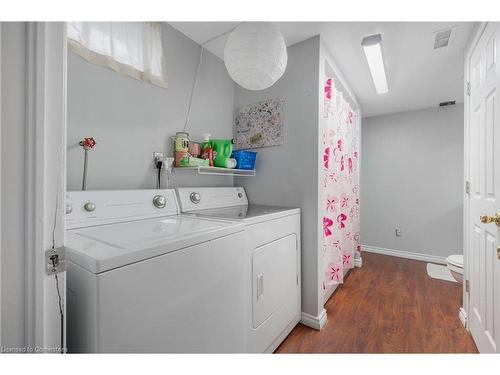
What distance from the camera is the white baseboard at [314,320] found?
1.84 metres

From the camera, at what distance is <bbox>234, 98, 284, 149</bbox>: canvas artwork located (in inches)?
80.3

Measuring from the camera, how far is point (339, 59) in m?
2.21

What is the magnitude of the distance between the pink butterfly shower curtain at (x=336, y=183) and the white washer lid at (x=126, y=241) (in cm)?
119

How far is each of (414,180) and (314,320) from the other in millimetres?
2975

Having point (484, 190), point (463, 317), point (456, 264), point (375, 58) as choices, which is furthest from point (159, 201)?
point (456, 264)

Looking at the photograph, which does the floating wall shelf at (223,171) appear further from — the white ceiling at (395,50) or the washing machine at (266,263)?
the white ceiling at (395,50)

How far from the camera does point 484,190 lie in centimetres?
144

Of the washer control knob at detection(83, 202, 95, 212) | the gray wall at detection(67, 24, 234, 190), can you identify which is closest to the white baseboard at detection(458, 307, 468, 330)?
the gray wall at detection(67, 24, 234, 190)

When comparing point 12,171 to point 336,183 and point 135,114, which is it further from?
point 336,183

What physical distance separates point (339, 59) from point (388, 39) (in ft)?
1.38

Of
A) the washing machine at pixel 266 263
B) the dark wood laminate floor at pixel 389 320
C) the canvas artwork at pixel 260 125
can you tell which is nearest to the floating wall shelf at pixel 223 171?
the washing machine at pixel 266 263

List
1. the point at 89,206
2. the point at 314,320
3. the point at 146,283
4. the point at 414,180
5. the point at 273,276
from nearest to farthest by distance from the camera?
the point at 146,283 → the point at 89,206 → the point at 273,276 → the point at 314,320 → the point at 414,180
